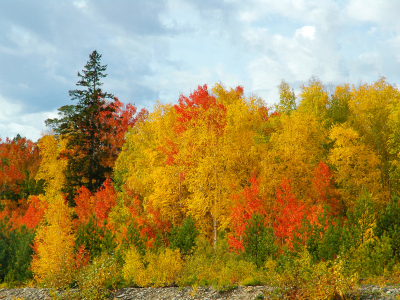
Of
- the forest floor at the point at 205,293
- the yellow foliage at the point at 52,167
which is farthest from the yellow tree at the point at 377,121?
the yellow foliage at the point at 52,167

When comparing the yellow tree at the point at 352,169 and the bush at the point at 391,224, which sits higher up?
the yellow tree at the point at 352,169

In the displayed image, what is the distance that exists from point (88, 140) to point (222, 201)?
1949 centimetres

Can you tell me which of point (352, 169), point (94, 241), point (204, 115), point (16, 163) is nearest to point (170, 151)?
point (204, 115)

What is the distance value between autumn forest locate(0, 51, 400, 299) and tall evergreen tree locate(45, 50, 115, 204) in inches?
4.6

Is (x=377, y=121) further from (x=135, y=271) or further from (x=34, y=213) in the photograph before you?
(x=34, y=213)

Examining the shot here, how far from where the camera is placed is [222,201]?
1802 centimetres

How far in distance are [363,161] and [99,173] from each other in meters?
23.2

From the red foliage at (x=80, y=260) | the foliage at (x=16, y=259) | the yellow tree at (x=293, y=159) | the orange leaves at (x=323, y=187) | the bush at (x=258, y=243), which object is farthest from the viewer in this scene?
the orange leaves at (x=323, y=187)

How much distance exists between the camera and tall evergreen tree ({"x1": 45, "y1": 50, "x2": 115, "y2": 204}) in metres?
31.3

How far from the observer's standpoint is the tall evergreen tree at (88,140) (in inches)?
1233

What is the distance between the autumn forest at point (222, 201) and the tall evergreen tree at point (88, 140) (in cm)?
12

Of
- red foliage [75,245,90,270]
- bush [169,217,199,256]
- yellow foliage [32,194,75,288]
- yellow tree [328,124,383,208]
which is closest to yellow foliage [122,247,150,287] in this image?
red foliage [75,245,90,270]

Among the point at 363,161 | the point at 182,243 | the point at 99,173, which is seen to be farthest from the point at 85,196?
the point at 363,161

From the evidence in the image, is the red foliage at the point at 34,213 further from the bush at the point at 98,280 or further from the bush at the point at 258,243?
the bush at the point at 258,243
